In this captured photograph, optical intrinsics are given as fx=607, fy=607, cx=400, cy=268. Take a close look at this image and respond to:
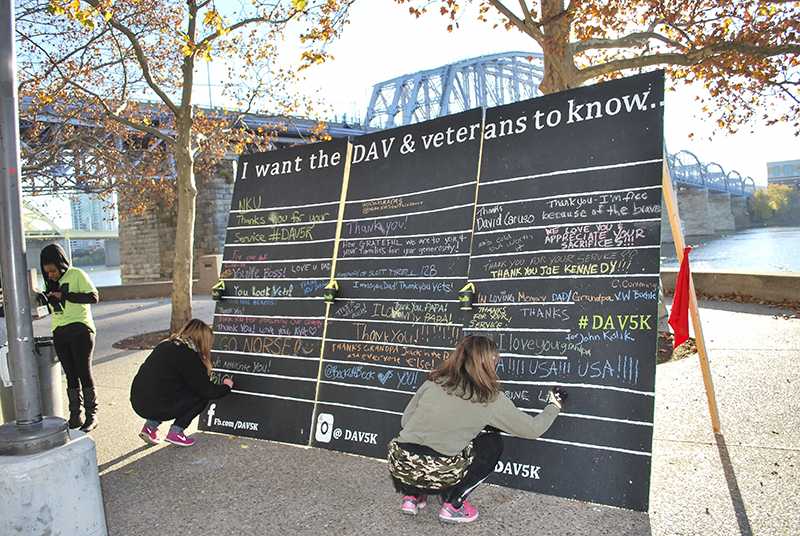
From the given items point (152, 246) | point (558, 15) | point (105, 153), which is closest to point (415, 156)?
point (558, 15)

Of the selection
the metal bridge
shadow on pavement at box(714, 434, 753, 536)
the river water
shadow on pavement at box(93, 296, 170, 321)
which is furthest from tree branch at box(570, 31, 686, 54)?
the metal bridge

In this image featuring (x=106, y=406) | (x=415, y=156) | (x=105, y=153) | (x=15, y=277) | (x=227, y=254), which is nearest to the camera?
(x=15, y=277)

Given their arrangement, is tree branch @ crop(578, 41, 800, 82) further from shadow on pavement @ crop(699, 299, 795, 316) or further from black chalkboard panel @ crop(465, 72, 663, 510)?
black chalkboard panel @ crop(465, 72, 663, 510)

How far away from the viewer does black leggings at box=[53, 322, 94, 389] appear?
5.38 m

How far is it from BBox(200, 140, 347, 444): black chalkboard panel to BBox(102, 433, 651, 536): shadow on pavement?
1.32 ft

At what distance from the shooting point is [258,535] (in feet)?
11.7

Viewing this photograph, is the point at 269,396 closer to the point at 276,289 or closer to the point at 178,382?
the point at 178,382

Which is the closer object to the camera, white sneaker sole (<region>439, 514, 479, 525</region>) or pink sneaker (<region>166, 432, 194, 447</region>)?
white sneaker sole (<region>439, 514, 479, 525</region>)

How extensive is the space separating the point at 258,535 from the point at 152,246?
134ft

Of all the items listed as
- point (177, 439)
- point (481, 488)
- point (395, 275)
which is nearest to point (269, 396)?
point (177, 439)

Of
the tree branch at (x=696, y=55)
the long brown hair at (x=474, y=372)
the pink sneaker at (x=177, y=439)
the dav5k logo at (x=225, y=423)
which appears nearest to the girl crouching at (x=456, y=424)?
the long brown hair at (x=474, y=372)

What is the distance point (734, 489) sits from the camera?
380cm

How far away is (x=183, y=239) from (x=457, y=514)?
9.29 meters

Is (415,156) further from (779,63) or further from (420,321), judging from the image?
(779,63)
